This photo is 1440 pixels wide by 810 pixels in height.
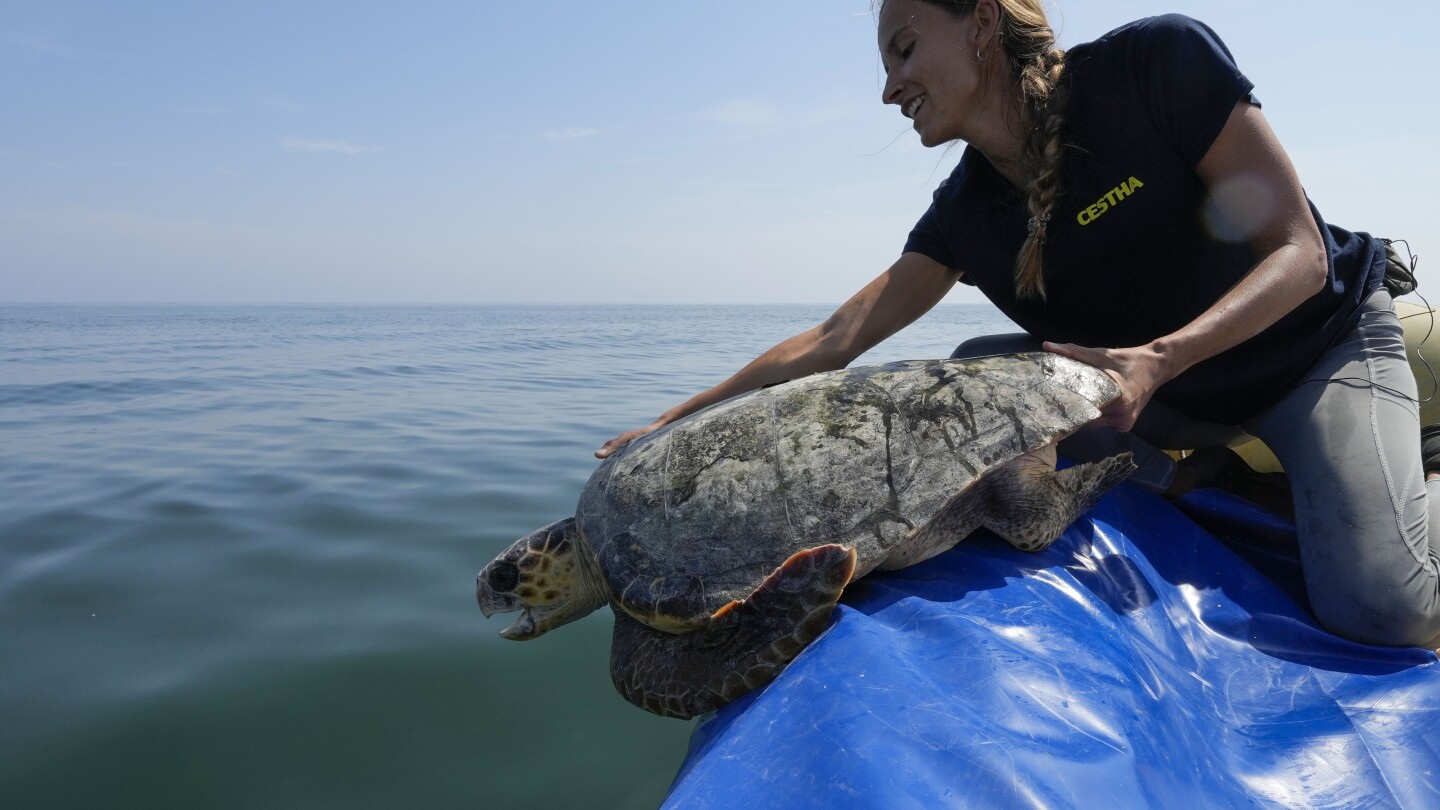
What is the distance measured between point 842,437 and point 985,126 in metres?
1.27

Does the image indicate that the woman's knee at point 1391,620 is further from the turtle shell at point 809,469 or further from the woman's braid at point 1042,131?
the woman's braid at point 1042,131

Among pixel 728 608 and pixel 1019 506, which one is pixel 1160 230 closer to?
pixel 1019 506

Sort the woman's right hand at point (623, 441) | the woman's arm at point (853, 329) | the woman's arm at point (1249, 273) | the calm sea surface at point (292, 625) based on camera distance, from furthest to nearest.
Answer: the woman's arm at point (853, 329) < the woman's right hand at point (623, 441) < the calm sea surface at point (292, 625) < the woman's arm at point (1249, 273)

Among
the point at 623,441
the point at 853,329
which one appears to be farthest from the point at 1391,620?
the point at 623,441

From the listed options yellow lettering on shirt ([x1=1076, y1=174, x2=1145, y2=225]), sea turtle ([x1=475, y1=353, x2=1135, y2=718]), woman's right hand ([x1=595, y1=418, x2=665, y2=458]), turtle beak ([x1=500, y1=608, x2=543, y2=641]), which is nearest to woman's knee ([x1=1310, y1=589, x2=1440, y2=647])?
sea turtle ([x1=475, y1=353, x2=1135, y2=718])

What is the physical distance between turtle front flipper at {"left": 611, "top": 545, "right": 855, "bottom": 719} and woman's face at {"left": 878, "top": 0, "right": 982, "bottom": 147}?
1600 millimetres

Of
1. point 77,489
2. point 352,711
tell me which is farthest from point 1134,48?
point 77,489

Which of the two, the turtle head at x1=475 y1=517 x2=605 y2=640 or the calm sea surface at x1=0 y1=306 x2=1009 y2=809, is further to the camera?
the turtle head at x1=475 y1=517 x2=605 y2=640

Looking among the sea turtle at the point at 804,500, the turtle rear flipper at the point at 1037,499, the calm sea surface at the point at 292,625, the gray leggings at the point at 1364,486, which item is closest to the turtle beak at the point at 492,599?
the calm sea surface at the point at 292,625

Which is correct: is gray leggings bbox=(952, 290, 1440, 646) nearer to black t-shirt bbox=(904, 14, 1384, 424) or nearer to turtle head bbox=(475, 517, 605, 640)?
black t-shirt bbox=(904, 14, 1384, 424)

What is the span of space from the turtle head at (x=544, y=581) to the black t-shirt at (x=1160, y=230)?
6.26 feet

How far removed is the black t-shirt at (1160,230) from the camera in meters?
2.38

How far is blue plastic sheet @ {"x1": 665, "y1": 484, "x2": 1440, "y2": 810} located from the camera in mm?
1269

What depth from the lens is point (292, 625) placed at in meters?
3.18
